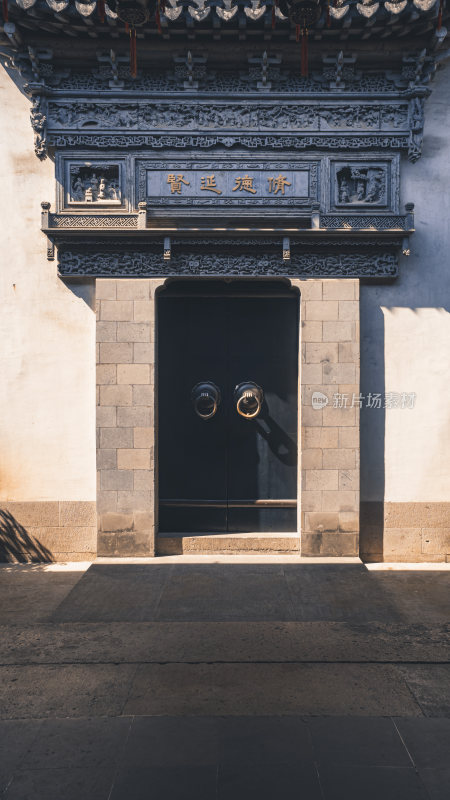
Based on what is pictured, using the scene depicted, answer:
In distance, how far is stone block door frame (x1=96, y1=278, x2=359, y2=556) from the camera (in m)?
9.41

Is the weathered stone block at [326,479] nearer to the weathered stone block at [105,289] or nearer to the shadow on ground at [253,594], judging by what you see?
the shadow on ground at [253,594]

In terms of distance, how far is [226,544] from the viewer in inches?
382

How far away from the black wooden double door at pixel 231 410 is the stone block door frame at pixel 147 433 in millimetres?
623

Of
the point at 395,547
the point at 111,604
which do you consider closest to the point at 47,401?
the point at 111,604

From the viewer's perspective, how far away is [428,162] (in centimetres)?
948

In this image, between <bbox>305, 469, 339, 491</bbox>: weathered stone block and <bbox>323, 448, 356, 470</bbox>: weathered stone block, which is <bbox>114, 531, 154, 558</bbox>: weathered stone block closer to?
<bbox>305, 469, 339, 491</bbox>: weathered stone block

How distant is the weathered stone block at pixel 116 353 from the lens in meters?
9.40

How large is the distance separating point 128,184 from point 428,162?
5.48 metres

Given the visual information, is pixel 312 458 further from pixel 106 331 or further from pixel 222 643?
pixel 106 331

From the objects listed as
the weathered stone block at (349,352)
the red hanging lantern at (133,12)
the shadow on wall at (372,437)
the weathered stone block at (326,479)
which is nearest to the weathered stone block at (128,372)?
the weathered stone block at (326,479)

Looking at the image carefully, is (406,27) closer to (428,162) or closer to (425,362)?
(428,162)

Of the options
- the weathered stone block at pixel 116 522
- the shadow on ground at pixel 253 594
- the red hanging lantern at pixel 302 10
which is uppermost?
the red hanging lantern at pixel 302 10

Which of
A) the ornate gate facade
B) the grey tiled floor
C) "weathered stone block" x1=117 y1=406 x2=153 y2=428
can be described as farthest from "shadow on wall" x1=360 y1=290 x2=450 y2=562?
the grey tiled floor

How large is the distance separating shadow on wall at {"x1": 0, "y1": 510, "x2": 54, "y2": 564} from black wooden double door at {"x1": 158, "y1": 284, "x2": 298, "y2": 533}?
2.32 metres
